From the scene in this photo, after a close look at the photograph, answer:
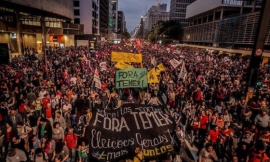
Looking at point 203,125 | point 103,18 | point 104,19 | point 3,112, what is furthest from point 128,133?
point 104,19

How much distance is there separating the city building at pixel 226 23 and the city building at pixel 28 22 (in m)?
31.6

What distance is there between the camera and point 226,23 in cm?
4484

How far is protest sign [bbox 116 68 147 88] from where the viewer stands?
9.43 m

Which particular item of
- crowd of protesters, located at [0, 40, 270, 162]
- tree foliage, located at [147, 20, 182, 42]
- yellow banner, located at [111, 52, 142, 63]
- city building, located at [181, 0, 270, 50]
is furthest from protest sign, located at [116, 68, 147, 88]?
tree foliage, located at [147, 20, 182, 42]

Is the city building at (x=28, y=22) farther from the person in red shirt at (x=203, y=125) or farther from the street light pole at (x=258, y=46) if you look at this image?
the street light pole at (x=258, y=46)

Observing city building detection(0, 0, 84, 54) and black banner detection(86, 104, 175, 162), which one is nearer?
black banner detection(86, 104, 175, 162)

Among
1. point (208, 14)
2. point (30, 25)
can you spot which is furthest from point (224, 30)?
point (30, 25)

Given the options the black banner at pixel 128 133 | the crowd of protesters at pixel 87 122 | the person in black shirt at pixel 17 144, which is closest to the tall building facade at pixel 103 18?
the crowd of protesters at pixel 87 122

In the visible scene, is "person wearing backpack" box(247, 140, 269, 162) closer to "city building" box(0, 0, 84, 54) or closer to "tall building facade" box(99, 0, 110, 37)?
"city building" box(0, 0, 84, 54)

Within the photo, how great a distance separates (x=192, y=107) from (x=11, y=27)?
29.9 meters

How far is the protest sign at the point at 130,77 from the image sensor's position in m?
9.43

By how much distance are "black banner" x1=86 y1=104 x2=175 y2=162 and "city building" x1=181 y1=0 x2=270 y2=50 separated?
29507mm

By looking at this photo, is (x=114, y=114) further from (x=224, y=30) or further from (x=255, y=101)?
(x=224, y=30)

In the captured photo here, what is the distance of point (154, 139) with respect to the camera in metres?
5.23
